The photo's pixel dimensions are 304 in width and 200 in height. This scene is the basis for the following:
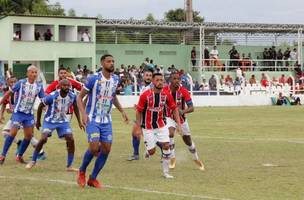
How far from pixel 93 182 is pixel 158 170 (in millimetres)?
2800

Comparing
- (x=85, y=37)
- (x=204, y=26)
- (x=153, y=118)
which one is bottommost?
(x=153, y=118)

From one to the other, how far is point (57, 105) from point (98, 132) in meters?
2.73

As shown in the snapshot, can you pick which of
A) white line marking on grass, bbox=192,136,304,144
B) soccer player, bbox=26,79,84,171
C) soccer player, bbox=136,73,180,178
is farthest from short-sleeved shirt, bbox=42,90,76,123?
white line marking on grass, bbox=192,136,304,144

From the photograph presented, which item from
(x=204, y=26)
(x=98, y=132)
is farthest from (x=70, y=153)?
(x=204, y=26)

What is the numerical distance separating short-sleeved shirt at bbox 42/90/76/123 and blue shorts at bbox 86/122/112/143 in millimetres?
2608

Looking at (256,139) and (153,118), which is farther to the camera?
(256,139)

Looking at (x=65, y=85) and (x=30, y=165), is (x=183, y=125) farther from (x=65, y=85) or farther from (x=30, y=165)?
(x=30, y=165)

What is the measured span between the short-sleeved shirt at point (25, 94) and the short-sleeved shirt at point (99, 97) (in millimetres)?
3509

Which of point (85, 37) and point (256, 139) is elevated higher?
point (85, 37)

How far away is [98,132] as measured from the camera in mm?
11930

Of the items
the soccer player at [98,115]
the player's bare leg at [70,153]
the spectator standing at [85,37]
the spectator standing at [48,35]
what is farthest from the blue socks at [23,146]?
the spectator standing at [85,37]

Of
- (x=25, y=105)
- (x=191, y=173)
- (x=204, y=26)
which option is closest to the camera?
(x=191, y=173)

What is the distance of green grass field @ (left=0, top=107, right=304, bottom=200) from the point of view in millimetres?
11328

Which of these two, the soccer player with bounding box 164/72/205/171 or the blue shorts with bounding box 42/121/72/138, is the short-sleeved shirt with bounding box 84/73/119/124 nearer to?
the blue shorts with bounding box 42/121/72/138
